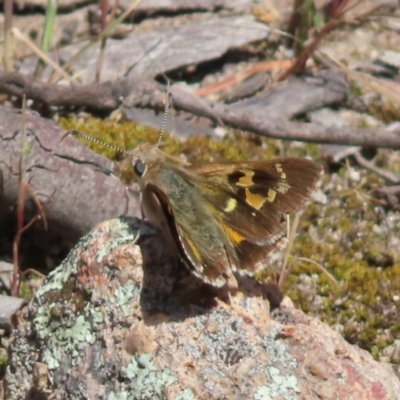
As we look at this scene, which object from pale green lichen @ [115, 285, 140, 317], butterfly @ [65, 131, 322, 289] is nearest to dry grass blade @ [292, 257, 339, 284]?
butterfly @ [65, 131, 322, 289]

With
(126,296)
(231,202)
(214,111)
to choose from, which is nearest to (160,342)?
(126,296)

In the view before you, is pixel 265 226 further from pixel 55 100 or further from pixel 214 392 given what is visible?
pixel 55 100

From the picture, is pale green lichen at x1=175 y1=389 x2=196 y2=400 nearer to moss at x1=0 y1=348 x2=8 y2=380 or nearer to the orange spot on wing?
the orange spot on wing

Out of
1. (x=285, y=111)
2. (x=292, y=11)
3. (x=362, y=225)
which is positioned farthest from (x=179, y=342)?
(x=292, y=11)

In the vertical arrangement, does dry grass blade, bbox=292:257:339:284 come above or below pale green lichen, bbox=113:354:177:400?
below

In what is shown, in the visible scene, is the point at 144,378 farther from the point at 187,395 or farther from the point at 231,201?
the point at 231,201

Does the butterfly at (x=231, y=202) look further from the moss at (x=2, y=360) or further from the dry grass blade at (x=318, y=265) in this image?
the moss at (x=2, y=360)
